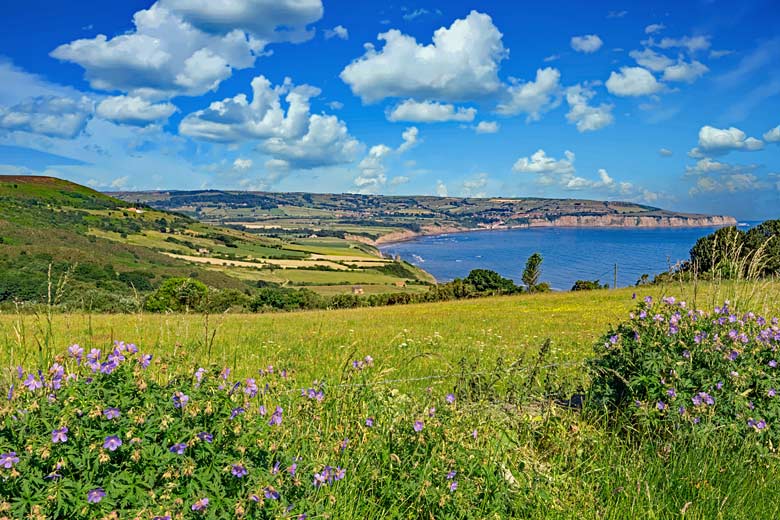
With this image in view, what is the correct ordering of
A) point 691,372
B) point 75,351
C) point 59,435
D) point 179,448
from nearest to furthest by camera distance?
point 59,435 < point 179,448 < point 75,351 < point 691,372

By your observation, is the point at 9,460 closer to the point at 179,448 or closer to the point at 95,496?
the point at 95,496

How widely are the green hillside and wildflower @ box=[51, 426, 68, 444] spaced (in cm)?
4543

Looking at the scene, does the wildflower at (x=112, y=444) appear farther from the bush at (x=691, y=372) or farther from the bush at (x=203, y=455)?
the bush at (x=691, y=372)

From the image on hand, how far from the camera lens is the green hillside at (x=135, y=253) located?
242 feet

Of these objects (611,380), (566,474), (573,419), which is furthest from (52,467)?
(611,380)

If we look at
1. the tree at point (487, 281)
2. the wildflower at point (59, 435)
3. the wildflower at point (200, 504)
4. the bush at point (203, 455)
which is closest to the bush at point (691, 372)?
the bush at point (203, 455)

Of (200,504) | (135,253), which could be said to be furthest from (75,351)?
(135,253)

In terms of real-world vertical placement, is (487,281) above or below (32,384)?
below

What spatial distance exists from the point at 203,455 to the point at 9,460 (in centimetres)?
81

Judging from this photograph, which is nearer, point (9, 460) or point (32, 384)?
A: point (9, 460)

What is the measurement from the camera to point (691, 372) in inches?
188

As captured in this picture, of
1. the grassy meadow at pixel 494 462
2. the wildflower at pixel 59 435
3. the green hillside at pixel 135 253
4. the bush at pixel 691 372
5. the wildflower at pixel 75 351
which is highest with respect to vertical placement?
the wildflower at pixel 75 351

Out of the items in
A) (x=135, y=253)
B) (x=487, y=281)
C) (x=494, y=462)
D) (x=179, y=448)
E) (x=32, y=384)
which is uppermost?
(x=32, y=384)

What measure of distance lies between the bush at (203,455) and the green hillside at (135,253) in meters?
44.8
